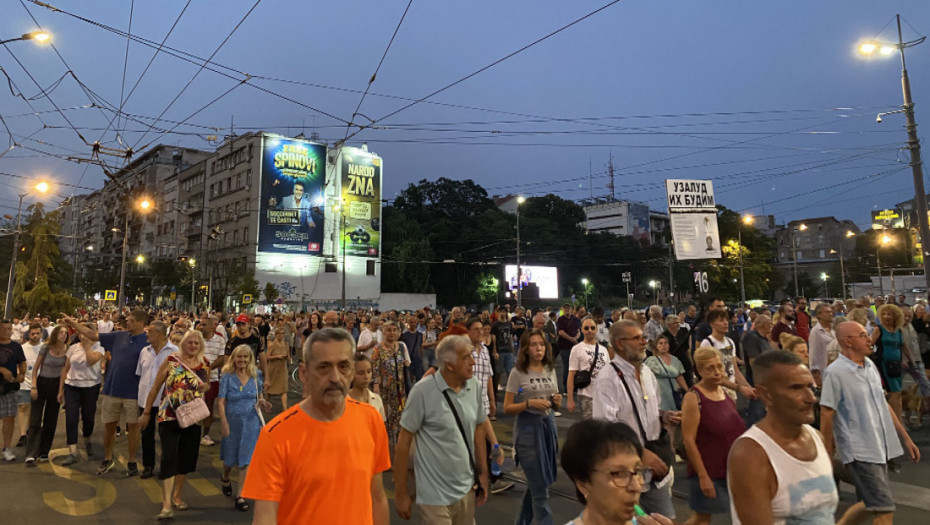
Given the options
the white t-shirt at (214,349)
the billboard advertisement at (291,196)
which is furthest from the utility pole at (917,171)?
the billboard advertisement at (291,196)

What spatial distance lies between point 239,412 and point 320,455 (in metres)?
4.11

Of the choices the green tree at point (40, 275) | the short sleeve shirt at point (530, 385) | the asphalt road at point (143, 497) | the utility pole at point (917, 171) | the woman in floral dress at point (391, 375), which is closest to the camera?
the short sleeve shirt at point (530, 385)

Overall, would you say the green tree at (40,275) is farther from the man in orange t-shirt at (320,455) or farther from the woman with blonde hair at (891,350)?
the woman with blonde hair at (891,350)

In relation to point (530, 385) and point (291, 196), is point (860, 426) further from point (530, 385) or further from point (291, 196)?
point (291, 196)

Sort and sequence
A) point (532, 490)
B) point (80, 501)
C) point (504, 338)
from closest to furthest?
point (532, 490)
point (80, 501)
point (504, 338)

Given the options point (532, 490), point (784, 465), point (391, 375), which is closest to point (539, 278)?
point (391, 375)

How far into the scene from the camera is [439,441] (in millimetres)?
3447

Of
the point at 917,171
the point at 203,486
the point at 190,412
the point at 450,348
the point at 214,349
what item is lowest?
the point at 203,486

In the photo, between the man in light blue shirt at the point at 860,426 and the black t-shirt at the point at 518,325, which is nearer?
the man in light blue shirt at the point at 860,426

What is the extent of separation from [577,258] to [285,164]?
36.7m

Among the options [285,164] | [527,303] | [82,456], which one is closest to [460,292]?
[527,303]

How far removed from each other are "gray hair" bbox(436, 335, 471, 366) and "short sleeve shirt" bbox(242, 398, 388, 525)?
1336mm

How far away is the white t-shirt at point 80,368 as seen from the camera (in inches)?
293

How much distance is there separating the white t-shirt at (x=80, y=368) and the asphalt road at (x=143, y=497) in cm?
110
